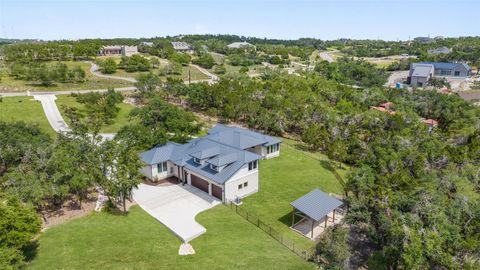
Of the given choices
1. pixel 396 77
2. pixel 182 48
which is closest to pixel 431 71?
pixel 396 77

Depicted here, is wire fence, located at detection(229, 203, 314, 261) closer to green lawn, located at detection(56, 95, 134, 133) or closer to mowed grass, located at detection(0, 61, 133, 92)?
green lawn, located at detection(56, 95, 134, 133)

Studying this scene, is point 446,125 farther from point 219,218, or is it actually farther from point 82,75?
point 82,75

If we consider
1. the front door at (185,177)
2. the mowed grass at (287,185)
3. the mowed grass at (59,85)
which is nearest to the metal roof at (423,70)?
the mowed grass at (287,185)

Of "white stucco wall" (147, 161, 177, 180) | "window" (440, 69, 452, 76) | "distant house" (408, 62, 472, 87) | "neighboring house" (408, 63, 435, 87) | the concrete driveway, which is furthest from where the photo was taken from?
"window" (440, 69, 452, 76)

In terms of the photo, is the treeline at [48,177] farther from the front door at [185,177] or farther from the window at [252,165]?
the window at [252,165]

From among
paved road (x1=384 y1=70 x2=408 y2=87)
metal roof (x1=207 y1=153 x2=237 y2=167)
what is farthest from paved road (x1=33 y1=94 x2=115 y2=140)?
paved road (x1=384 y1=70 x2=408 y2=87)

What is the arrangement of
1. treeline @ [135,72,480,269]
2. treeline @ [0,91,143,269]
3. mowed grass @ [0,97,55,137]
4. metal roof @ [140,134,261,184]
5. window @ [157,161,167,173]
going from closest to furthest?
treeline @ [135,72,480,269] < treeline @ [0,91,143,269] < metal roof @ [140,134,261,184] < window @ [157,161,167,173] < mowed grass @ [0,97,55,137]

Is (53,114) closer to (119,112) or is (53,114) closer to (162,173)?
(119,112)
